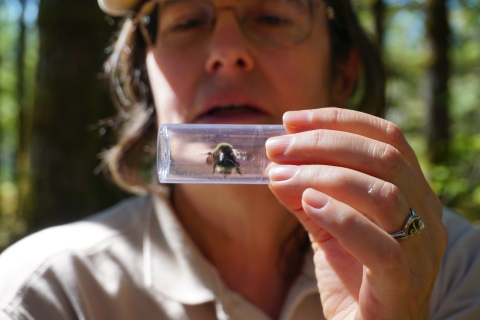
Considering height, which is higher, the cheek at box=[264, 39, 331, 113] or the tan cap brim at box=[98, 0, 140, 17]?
the tan cap brim at box=[98, 0, 140, 17]

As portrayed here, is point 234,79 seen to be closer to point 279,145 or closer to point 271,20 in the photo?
point 271,20

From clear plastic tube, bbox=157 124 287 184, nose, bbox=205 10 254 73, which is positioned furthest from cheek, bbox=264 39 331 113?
clear plastic tube, bbox=157 124 287 184

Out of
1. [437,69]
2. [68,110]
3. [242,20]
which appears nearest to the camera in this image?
[242,20]

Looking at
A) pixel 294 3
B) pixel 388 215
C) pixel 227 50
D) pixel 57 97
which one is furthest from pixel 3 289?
pixel 57 97

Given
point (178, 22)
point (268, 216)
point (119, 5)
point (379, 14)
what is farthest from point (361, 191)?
point (379, 14)

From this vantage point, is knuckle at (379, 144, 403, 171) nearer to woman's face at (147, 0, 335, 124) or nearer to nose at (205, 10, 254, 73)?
woman's face at (147, 0, 335, 124)

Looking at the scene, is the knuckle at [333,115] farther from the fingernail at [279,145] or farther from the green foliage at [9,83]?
the green foliage at [9,83]
